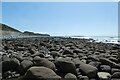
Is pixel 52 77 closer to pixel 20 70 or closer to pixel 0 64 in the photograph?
pixel 20 70

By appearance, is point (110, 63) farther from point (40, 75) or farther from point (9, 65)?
point (9, 65)

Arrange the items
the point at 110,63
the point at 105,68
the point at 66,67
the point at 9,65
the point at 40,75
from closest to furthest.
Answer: the point at 40,75 < the point at 66,67 < the point at 9,65 < the point at 105,68 < the point at 110,63

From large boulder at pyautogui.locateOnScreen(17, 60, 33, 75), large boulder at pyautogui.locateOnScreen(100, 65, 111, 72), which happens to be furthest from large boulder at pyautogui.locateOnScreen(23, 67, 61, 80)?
large boulder at pyautogui.locateOnScreen(100, 65, 111, 72)

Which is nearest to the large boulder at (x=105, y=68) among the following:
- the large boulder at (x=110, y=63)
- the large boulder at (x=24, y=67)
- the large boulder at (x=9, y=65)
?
the large boulder at (x=110, y=63)

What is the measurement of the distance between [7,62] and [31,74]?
1756 mm

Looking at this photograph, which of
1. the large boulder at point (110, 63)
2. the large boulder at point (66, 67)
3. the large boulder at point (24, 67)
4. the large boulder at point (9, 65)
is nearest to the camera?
the large boulder at point (66, 67)

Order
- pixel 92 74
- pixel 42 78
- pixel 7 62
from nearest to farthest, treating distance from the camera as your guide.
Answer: pixel 42 78 → pixel 92 74 → pixel 7 62

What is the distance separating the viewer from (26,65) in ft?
23.1

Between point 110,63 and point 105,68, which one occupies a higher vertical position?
point 110,63

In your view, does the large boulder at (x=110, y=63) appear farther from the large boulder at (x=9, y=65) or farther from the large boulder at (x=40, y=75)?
the large boulder at (x=9, y=65)

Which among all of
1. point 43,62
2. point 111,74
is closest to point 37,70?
point 43,62

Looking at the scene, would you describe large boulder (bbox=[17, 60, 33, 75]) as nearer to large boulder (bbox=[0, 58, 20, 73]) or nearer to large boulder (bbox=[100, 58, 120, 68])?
large boulder (bbox=[0, 58, 20, 73])

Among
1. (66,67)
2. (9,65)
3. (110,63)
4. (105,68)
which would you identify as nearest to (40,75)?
(66,67)

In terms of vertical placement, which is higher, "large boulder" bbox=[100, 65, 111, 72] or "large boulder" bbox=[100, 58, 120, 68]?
"large boulder" bbox=[100, 58, 120, 68]
